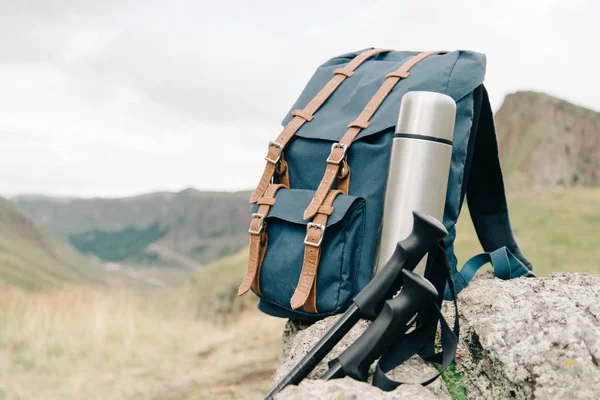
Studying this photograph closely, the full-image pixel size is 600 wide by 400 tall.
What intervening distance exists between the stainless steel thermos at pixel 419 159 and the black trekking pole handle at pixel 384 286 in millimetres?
441

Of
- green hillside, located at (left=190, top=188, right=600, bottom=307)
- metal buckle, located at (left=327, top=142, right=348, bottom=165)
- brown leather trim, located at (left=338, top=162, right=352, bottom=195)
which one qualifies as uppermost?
metal buckle, located at (left=327, top=142, right=348, bottom=165)

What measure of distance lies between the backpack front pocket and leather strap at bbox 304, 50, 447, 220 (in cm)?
7

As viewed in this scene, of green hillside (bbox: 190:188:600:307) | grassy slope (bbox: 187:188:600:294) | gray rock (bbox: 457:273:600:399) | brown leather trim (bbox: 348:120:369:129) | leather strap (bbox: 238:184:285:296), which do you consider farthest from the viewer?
grassy slope (bbox: 187:188:600:294)

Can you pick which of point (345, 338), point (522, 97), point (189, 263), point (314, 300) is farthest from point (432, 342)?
point (189, 263)

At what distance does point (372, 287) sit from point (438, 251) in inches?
14.0

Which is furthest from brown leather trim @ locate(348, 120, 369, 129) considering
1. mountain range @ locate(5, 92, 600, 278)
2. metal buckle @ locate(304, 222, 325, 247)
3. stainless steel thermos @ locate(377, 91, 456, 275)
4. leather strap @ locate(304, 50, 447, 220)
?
mountain range @ locate(5, 92, 600, 278)

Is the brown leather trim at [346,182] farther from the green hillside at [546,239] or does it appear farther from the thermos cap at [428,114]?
the green hillside at [546,239]

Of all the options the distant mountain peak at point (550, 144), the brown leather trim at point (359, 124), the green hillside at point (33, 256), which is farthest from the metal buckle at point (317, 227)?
the green hillside at point (33, 256)

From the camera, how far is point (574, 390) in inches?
69.8

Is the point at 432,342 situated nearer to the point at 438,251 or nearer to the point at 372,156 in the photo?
the point at 438,251

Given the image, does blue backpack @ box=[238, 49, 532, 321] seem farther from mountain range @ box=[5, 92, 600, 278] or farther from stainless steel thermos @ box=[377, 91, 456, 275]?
mountain range @ box=[5, 92, 600, 278]

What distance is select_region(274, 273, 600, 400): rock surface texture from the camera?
177cm

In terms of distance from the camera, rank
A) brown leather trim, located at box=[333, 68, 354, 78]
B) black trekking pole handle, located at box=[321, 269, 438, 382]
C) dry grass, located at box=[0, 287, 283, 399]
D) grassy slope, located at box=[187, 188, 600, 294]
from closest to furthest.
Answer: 1. black trekking pole handle, located at box=[321, 269, 438, 382]
2. brown leather trim, located at box=[333, 68, 354, 78]
3. dry grass, located at box=[0, 287, 283, 399]
4. grassy slope, located at box=[187, 188, 600, 294]

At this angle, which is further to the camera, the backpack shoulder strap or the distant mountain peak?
the distant mountain peak
